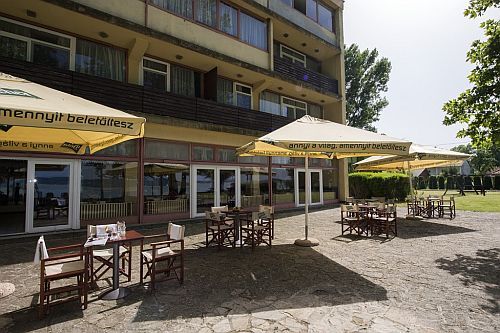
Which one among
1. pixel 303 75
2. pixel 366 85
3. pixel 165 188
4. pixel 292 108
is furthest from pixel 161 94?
pixel 366 85

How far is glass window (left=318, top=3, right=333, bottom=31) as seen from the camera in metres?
18.0

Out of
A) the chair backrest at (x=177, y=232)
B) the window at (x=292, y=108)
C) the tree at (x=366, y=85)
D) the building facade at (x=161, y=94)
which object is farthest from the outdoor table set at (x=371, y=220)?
the tree at (x=366, y=85)

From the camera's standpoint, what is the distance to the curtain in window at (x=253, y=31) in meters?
13.7

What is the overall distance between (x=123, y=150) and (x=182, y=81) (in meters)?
4.12

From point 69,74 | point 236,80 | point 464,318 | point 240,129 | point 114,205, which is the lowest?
point 464,318

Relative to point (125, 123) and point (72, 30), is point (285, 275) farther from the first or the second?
point (72, 30)

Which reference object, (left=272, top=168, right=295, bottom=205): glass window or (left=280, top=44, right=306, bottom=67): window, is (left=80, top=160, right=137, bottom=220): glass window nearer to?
(left=272, top=168, right=295, bottom=205): glass window

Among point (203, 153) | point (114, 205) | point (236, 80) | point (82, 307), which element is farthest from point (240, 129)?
point (82, 307)

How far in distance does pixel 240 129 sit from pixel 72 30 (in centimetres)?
708

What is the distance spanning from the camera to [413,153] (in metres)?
9.32

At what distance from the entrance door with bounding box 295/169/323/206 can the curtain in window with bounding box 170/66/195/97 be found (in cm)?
749

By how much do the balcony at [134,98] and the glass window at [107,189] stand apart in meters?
2.10

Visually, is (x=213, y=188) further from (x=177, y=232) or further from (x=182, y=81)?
(x=177, y=232)

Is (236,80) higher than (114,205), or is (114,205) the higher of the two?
(236,80)
